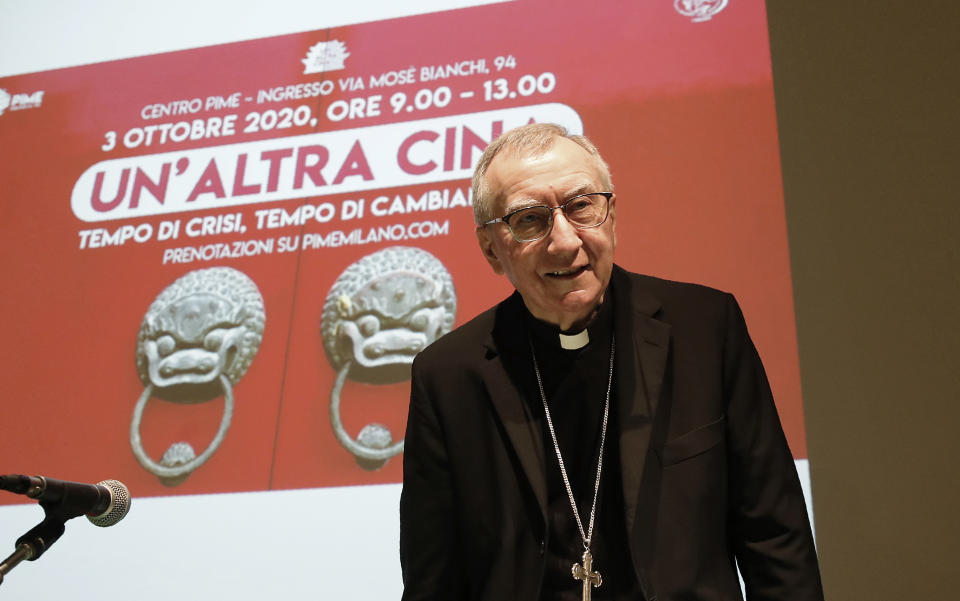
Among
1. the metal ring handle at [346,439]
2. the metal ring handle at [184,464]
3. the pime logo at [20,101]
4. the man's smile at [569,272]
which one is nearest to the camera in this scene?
the man's smile at [569,272]

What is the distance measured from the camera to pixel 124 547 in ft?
8.14

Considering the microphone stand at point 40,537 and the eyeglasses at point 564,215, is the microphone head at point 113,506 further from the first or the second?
the eyeglasses at point 564,215

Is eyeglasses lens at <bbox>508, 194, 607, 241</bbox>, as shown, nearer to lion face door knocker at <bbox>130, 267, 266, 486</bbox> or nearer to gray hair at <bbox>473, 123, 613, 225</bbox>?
gray hair at <bbox>473, 123, 613, 225</bbox>

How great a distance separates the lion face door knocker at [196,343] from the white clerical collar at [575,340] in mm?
1210

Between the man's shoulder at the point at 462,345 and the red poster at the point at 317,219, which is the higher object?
the red poster at the point at 317,219

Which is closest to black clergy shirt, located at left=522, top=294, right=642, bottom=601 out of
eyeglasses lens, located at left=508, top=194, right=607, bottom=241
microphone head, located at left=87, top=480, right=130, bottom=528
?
eyeglasses lens, located at left=508, top=194, right=607, bottom=241

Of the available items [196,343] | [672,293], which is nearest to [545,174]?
[672,293]

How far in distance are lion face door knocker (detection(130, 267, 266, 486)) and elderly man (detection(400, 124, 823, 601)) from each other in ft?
3.64

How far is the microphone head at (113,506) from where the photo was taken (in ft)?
4.66

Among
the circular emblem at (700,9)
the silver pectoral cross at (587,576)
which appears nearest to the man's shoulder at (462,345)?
the silver pectoral cross at (587,576)

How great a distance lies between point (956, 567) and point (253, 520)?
1.72 m

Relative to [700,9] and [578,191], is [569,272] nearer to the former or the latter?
[578,191]

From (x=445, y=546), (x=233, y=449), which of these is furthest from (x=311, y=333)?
(x=445, y=546)

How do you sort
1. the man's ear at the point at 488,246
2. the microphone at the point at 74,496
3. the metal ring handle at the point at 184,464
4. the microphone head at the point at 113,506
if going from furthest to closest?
1. the metal ring handle at the point at 184,464
2. the man's ear at the point at 488,246
3. the microphone head at the point at 113,506
4. the microphone at the point at 74,496
